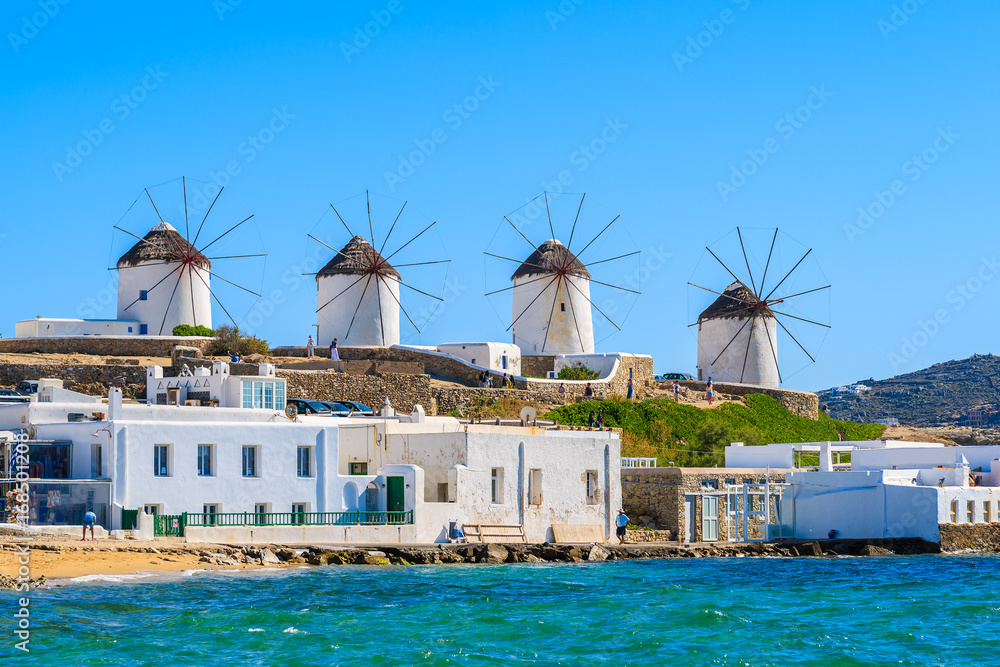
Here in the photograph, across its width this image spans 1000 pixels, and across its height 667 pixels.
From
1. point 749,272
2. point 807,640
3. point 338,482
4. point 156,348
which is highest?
point 749,272

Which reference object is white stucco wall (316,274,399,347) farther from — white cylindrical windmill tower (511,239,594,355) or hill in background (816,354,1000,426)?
hill in background (816,354,1000,426)

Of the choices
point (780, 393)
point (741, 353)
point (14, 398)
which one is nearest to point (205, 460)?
point (14, 398)

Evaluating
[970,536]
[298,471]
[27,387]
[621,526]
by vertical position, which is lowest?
[970,536]

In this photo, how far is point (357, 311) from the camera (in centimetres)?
5216

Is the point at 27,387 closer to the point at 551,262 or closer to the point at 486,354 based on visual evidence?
the point at 486,354

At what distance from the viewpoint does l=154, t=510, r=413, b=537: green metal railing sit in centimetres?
2581

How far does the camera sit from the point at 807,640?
66.9 feet

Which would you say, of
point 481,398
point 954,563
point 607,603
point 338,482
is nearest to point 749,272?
point 481,398

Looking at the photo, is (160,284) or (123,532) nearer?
(123,532)

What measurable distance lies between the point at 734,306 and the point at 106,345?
28.3 meters

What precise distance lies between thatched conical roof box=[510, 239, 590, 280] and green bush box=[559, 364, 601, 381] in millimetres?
7691

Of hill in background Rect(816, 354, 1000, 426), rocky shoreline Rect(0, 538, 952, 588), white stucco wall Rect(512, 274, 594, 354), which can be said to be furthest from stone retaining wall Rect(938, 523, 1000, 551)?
hill in background Rect(816, 354, 1000, 426)

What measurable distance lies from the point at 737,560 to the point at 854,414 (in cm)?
7848

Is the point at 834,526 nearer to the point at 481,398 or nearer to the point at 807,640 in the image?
the point at 481,398
